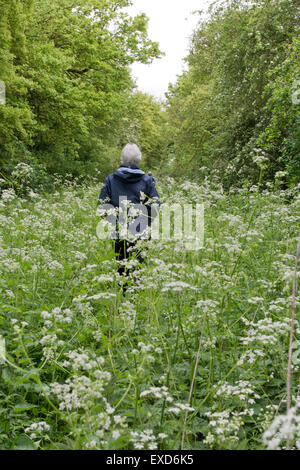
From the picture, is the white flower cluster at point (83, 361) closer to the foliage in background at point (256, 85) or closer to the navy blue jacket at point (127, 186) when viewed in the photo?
the navy blue jacket at point (127, 186)

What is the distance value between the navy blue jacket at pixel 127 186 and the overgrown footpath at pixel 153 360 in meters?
1.13

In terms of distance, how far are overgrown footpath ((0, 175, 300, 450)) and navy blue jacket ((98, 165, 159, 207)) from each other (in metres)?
1.13

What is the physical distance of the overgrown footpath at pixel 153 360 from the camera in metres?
2.33

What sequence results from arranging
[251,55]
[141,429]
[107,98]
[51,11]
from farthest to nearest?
[107,98], [51,11], [251,55], [141,429]

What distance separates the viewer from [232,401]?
9.92 ft

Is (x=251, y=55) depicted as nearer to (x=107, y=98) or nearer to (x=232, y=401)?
(x=107, y=98)

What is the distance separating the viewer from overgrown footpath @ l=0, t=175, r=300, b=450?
2330mm

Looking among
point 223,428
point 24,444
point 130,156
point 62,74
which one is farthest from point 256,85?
point 24,444

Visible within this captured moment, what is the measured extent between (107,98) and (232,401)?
21.5 metres

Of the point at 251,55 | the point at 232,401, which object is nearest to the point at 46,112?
the point at 251,55

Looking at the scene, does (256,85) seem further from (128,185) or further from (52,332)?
(52,332)

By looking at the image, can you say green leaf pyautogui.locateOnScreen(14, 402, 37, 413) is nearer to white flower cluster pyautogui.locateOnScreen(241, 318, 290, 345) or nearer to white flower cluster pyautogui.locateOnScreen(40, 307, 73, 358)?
white flower cluster pyautogui.locateOnScreen(40, 307, 73, 358)

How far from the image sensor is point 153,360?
7.89 feet
